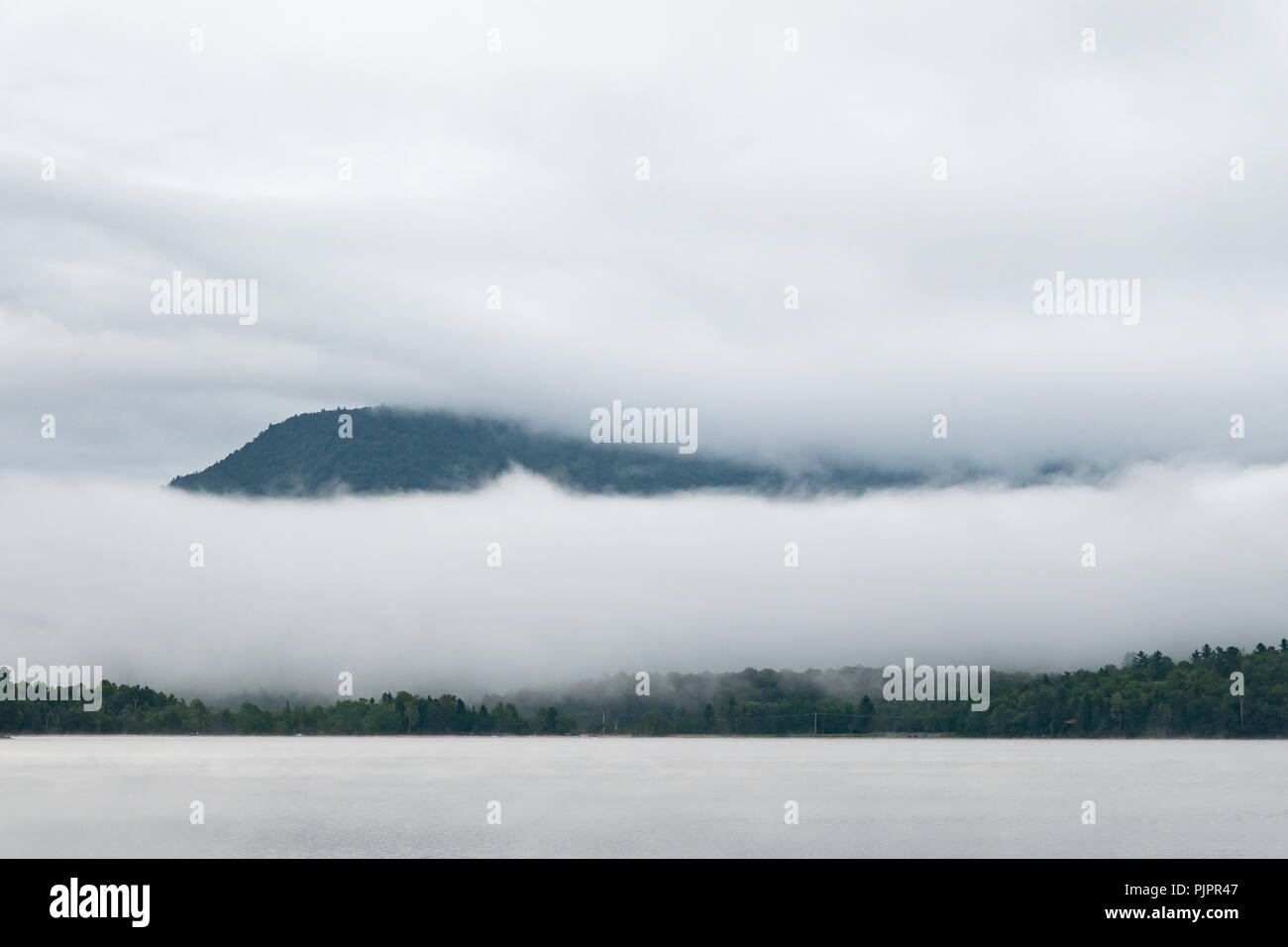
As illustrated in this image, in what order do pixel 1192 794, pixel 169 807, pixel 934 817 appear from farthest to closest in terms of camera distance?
pixel 1192 794 < pixel 169 807 < pixel 934 817

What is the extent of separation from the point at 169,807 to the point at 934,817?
7107cm

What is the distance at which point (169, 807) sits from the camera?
434 feet
